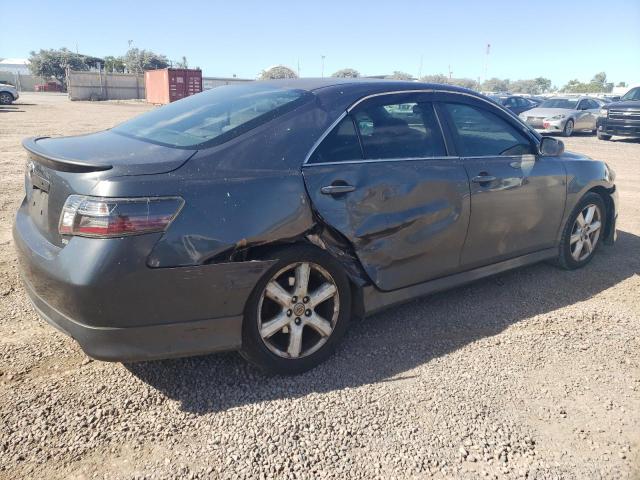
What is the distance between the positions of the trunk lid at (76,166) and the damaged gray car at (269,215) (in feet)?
0.04

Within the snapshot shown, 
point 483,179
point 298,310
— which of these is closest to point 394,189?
point 483,179

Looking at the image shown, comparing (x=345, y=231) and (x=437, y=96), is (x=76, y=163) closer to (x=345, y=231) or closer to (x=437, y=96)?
(x=345, y=231)

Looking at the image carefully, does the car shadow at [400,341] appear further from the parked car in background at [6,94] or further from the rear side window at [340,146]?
the parked car in background at [6,94]

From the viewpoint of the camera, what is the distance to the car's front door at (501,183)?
12.6ft

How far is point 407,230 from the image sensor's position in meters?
3.43

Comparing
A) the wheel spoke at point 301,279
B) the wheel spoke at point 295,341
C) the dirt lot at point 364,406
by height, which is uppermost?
the wheel spoke at point 301,279

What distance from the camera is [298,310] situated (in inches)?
119

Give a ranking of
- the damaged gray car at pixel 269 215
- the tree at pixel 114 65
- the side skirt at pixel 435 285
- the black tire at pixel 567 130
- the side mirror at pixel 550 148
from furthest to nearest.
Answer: the tree at pixel 114 65
the black tire at pixel 567 130
the side mirror at pixel 550 148
the side skirt at pixel 435 285
the damaged gray car at pixel 269 215

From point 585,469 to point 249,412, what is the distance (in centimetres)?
163

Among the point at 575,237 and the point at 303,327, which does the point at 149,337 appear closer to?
the point at 303,327

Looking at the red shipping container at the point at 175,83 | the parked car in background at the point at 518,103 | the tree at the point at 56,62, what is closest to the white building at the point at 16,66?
the tree at the point at 56,62

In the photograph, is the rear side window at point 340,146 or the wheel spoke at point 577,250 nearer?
the rear side window at point 340,146

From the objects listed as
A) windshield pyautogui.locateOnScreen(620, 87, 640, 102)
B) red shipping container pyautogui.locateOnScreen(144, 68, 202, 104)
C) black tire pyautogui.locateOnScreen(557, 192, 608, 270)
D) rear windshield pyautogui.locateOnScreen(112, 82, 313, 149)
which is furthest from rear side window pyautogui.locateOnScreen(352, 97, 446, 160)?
red shipping container pyautogui.locateOnScreen(144, 68, 202, 104)

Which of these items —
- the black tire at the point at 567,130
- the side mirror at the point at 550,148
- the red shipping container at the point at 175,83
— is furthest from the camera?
the red shipping container at the point at 175,83
